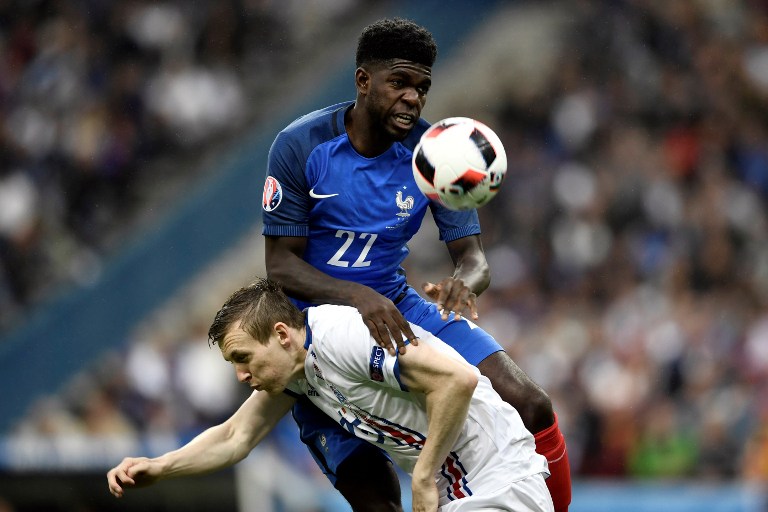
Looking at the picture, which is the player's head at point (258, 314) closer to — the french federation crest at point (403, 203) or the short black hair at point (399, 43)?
the french federation crest at point (403, 203)

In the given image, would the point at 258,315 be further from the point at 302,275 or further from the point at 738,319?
the point at 738,319

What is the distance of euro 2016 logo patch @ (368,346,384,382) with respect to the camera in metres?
4.94

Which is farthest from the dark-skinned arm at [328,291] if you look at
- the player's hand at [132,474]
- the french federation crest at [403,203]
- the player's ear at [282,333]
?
the player's hand at [132,474]

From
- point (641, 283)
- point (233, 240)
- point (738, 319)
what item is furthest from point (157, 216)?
point (738, 319)

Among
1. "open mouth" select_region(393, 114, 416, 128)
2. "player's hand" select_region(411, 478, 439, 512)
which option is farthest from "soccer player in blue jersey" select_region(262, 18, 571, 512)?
"player's hand" select_region(411, 478, 439, 512)

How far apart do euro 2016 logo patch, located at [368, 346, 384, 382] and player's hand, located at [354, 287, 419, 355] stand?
0.02m

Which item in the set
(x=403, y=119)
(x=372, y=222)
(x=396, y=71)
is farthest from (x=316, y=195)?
(x=396, y=71)

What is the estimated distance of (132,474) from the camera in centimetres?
551

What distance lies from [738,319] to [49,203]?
27.7 ft

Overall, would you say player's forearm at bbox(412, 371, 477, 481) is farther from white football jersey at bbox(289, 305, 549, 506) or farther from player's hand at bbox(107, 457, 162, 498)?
player's hand at bbox(107, 457, 162, 498)

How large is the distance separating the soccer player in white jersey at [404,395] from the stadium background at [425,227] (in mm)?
4709

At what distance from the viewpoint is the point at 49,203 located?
623 inches

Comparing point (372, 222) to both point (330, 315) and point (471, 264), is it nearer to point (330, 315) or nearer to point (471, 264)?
point (471, 264)

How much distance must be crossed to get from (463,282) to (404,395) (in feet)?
1.85
